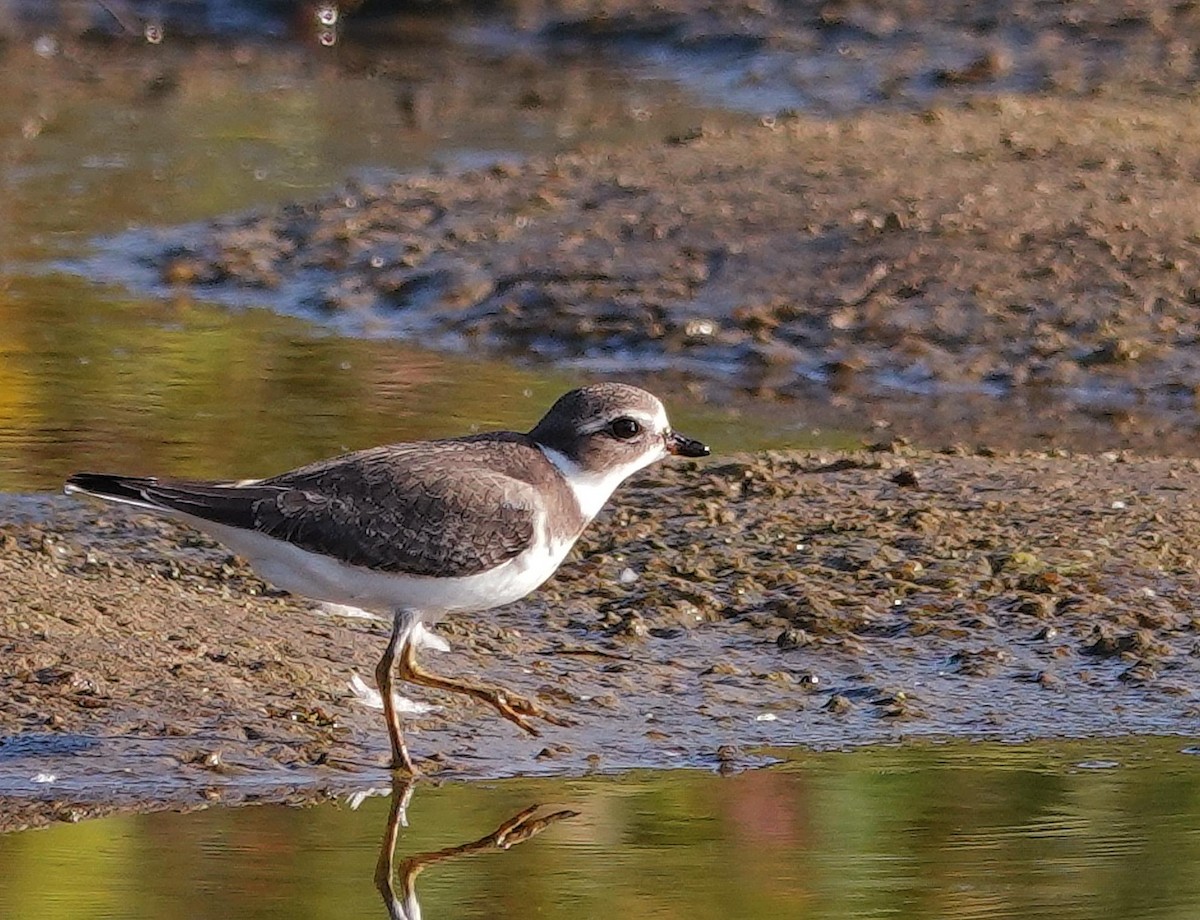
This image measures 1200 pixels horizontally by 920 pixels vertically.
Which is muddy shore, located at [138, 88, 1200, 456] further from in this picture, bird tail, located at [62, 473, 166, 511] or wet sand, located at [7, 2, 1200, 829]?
bird tail, located at [62, 473, 166, 511]

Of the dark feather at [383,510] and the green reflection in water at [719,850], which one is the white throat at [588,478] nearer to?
the dark feather at [383,510]

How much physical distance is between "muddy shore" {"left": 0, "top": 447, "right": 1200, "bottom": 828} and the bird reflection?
1.13ft

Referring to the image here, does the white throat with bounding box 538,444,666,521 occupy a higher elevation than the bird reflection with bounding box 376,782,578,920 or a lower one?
higher

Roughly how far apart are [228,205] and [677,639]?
8.60m

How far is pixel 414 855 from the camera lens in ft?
21.4

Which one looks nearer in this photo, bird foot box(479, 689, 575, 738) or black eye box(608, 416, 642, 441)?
bird foot box(479, 689, 575, 738)

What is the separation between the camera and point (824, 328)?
12.7 m

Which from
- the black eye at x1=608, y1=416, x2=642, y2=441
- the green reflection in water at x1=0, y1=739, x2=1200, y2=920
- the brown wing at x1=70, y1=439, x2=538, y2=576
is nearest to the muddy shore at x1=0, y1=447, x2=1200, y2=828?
the green reflection in water at x1=0, y1=739, x2=1200, y2=920

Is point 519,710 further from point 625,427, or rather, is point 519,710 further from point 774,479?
point 774,479

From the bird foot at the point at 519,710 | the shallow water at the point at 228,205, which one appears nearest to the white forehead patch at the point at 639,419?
the bird foot at the point at 519,710

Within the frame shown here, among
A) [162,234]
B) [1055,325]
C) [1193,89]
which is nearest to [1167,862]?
[1055,325]

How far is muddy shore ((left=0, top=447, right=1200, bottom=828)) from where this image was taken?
7.44 metres

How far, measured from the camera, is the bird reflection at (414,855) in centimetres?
618

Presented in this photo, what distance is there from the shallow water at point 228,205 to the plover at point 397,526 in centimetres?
285
